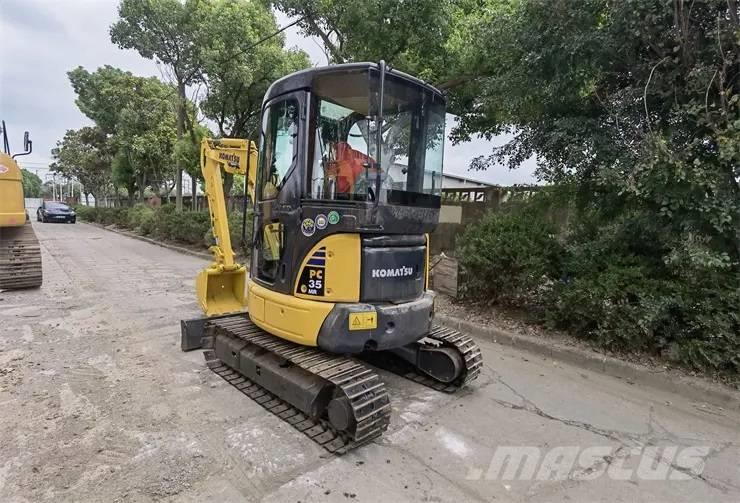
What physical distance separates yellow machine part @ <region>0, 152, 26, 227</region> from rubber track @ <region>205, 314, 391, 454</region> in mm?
5535

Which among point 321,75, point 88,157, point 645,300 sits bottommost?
point 645,300

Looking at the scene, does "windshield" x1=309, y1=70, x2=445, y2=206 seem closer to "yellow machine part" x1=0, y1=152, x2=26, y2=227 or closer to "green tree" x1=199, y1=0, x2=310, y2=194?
"yellow machine part" x1=0, y1=152, x2=26, y2=227

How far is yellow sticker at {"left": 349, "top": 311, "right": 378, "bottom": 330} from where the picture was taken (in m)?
3.11

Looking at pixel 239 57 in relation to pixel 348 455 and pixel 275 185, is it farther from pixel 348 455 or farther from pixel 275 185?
pixel 348 455

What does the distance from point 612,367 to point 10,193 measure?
8682 millimetres

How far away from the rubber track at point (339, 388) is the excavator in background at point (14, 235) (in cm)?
549

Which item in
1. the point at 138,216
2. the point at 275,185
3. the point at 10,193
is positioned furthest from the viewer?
the point at 138,216

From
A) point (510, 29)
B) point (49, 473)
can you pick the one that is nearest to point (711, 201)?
point (510, 29)

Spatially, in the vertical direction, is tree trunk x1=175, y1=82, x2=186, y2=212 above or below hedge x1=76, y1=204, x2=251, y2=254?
above

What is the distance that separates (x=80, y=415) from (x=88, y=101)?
2220 cm

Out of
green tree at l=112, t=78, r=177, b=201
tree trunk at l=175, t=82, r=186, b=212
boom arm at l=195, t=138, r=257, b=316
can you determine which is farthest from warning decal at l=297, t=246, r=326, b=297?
green tree at l=112, t=78, r=177, b=201

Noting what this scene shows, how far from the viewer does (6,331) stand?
523 centimetres

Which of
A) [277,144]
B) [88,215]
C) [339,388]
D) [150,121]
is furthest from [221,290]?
[88,215]

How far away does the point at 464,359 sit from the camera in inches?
147
